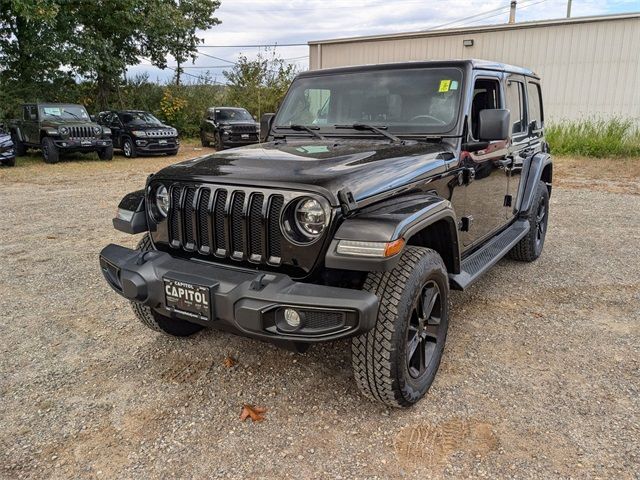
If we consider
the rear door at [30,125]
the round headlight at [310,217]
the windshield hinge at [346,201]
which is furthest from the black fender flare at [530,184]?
the rear door at [30,125]

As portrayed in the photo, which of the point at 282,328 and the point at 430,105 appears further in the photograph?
the point at 430,105

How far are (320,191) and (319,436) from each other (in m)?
1.19

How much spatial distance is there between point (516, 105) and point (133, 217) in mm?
3326

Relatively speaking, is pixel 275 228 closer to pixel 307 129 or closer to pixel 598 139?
pixel 307 129

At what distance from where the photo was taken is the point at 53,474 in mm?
2234

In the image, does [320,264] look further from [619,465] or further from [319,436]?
[619,465]

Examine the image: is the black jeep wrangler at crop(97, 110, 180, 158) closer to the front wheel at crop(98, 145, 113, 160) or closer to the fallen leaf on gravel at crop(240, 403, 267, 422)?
the front wheel at crop(98, 145, 113, 160)

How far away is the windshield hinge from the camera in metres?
2.34

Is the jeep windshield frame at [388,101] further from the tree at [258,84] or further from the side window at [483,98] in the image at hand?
the tree at [258,84]

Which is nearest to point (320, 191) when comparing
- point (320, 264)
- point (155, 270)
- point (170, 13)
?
point (320, 264)

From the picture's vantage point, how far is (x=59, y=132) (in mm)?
13781

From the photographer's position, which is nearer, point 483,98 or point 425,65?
point 425,65

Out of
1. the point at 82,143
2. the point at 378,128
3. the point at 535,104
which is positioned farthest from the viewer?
the point at 82,143

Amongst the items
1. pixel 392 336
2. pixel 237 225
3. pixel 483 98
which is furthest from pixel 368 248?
pixel 483 98
